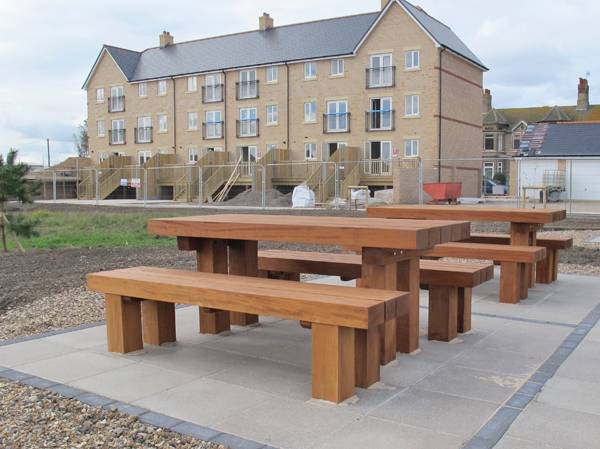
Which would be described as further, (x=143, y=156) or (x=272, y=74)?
(x=143, y=156)

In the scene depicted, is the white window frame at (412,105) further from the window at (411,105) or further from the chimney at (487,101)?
the chimney at (487,101)

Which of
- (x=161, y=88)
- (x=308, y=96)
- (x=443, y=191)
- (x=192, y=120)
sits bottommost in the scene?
(x=443, y=191)

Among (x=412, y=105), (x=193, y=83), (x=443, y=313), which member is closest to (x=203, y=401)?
(x=443, y=313)

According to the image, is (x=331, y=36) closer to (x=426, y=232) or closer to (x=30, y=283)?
(x=30, y=283)

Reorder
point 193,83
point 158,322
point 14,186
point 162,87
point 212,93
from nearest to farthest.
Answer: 1. point 158,322
2. point 14,186
3. point 212,93
4. point 193,83
5. point 162,87

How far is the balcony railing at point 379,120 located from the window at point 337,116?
1.38 metres

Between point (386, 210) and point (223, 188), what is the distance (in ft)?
105

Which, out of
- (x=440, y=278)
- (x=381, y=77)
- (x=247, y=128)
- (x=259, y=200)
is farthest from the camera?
(x=247, y=128)

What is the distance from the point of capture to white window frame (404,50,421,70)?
118 feet

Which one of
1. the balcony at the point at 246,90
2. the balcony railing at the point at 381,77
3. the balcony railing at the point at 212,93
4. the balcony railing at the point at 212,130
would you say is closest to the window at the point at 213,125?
the balcony railing at the point at 212,130

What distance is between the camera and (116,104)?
1940 inches

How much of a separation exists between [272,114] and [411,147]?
31.5ft

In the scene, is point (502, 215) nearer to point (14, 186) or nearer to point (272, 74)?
point (14, 186)

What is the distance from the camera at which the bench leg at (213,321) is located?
A: 18.6 feet
